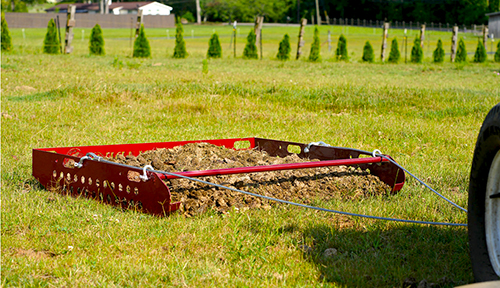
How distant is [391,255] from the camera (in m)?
2.91

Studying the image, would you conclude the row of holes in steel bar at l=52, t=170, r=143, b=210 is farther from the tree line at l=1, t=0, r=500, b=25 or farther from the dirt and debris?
the tree line at l=1, t=0, r=500, b=25

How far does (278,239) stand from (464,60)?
92.8 ft

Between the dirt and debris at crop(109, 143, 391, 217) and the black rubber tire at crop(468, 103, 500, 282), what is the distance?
1.54 metres

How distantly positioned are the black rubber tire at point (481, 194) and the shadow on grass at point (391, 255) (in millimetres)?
172

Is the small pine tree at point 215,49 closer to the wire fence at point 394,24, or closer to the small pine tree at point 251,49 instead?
the small pine tree at point 251,49

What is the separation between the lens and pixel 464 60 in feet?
92.8

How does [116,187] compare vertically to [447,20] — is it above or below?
below

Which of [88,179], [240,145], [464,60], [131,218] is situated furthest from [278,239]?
Answer: [464,60]

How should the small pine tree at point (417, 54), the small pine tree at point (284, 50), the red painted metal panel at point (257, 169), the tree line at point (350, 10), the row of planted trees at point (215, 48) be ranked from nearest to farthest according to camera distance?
1. the red painted metal panel at point (257, 169)
2. the row of planted trees at point (215, 48)
3. the small pine tree at point (284, 50)
4. the small pine tree at point (417, 54)
5. the tree line at point (350, 10)

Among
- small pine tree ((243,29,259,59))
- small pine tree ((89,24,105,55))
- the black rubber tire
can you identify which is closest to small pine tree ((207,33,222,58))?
small pine tree ((243,29,259,59))

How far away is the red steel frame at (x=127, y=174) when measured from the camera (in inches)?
138

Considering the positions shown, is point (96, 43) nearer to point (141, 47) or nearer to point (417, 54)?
point (141, 47)

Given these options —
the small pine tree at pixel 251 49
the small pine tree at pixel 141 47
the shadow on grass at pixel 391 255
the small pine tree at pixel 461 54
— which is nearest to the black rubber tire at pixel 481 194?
the shadow on grass at pixel 391 255

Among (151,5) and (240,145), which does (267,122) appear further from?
(151,5)
